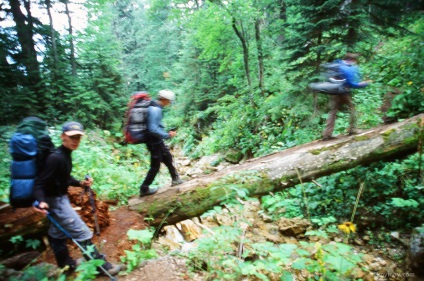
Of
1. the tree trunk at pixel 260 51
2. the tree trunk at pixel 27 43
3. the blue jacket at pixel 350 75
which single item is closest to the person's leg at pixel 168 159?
the blue jacket at pixel 350 75

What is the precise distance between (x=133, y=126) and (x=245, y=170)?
2.42 m

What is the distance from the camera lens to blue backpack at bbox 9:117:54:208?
10.3 feet

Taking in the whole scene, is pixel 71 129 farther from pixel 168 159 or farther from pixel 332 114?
pixel 332 114

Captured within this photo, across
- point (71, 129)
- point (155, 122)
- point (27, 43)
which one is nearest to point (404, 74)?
point (155, 122)

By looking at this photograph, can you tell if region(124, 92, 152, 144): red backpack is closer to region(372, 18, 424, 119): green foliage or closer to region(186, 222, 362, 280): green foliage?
region(186, 222, 362, 280): green foliage

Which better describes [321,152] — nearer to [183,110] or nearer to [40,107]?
[40,107]

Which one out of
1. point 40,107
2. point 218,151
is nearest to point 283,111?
point 218,151

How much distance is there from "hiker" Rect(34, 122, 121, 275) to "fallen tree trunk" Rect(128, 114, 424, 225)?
1.44m

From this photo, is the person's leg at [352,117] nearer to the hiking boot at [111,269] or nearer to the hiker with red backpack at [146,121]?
the hiker with red backpack at [146,121]

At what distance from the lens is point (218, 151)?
1219 centimetres

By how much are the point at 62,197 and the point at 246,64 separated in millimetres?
9812

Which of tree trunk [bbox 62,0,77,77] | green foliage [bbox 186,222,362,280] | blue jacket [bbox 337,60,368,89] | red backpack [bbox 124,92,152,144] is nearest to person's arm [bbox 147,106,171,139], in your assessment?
red backpack [bbox 124,92,152,144]

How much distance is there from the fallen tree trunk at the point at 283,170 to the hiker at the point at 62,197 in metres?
1.44

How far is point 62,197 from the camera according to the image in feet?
11.5
